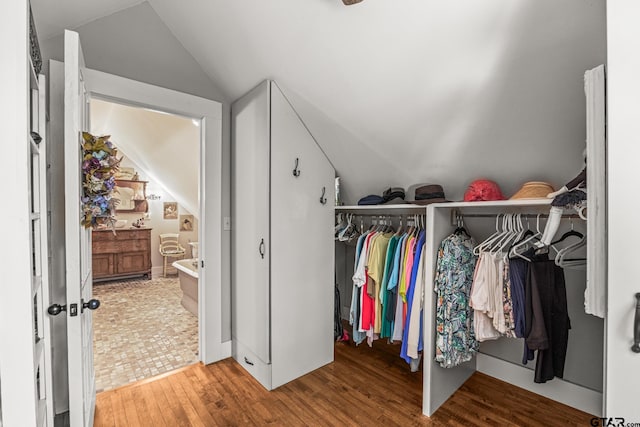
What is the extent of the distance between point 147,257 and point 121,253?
445 mm

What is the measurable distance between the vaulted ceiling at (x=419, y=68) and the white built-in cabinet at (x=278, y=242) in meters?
0.24

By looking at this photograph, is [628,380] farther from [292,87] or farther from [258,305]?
[292,87]

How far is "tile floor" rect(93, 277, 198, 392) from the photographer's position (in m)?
2.53

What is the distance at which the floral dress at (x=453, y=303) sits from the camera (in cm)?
191

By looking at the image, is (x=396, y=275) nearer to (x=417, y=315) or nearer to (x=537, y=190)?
(x=417, y=315)

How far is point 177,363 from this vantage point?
2.65 metres

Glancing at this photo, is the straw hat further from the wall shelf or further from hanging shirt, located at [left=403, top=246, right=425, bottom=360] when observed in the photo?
the wall shelf

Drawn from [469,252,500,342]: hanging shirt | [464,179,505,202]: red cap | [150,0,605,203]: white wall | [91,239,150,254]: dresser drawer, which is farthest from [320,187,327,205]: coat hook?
[91,239,150,254]: dresser drawer

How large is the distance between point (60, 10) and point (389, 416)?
307cm

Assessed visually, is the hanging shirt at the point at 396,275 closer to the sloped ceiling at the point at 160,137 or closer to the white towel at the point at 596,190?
the white towel at the point at 596,190

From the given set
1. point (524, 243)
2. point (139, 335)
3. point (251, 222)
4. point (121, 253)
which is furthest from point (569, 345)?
point (121, 253)

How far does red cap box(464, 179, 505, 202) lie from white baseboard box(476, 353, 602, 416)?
4.45ft

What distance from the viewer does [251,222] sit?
2.38 meters

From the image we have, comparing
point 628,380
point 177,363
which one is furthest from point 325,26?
point 177,363
